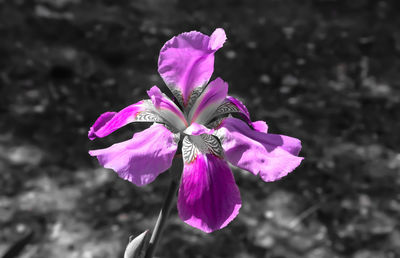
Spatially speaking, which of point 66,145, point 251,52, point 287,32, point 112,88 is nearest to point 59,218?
point 66,145

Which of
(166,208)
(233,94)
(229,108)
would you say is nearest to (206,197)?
(166,208)

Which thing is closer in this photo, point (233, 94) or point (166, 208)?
point (166, 208)

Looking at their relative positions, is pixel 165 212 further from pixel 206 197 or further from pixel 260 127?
pixel 260 127

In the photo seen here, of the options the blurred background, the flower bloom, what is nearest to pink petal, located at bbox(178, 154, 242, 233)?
the flower bloom

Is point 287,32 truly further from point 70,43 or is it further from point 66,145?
point 66,145

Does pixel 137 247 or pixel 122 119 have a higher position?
pixel 122 119

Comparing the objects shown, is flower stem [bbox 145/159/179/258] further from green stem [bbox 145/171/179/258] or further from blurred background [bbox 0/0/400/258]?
blurred background [bbox 0/0/400/258]
